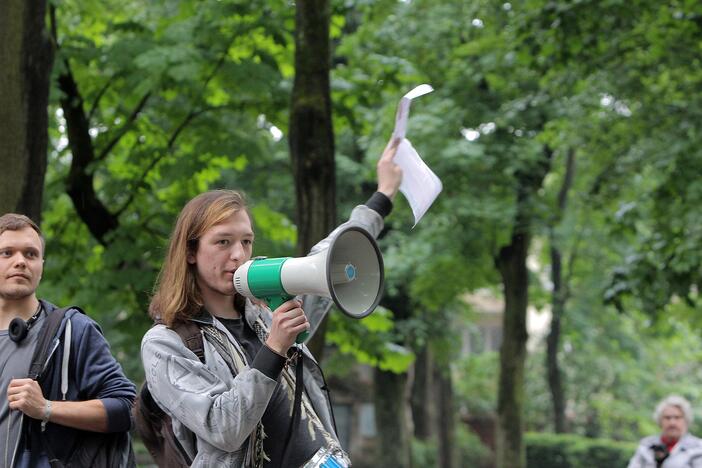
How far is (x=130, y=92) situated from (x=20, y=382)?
23.1 feet

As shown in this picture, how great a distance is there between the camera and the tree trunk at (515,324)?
683 inches

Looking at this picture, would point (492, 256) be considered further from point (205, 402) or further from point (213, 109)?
point (205, 402)

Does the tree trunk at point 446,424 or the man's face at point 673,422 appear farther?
the tree trunk at point 446,424

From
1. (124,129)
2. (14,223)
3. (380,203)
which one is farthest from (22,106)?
(124,129)

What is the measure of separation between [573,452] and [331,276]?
90.7ft

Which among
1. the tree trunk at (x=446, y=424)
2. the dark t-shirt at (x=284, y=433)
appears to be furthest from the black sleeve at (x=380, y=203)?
the tree trunk at (x=446, y=424)

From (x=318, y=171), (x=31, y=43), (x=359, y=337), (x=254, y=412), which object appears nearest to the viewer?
(x=254, y=412)

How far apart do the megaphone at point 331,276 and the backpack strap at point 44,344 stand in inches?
40.1

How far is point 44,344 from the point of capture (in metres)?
3.77

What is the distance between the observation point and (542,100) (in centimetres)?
1566

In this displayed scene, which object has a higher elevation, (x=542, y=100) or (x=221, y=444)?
(x=542, y=100)

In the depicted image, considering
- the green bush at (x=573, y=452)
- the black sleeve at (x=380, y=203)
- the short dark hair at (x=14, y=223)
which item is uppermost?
the black sleeve at (x=380, y=203)

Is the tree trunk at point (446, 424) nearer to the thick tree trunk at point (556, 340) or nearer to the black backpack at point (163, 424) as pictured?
the thick tree trunk at point (556, 340)

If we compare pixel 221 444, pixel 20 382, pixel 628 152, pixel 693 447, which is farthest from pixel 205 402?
pixel 628 152
